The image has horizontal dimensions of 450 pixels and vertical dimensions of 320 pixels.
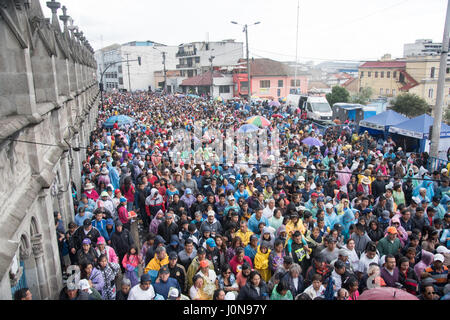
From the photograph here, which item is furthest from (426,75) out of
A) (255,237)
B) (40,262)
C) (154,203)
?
(40,262)

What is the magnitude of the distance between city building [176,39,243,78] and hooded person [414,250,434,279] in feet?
207

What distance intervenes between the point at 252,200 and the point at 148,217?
2.89 m

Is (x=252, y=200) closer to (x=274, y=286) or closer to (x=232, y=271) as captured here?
(x=232, y=271)

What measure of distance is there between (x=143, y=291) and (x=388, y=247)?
14.8ft

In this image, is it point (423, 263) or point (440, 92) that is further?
point (440, 92)

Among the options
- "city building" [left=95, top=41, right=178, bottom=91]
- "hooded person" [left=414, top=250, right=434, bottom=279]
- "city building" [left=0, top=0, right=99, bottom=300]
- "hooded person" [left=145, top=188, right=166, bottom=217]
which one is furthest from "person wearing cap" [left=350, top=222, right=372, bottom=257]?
"city building" [left=95, top=41, right=178, bottom=91]

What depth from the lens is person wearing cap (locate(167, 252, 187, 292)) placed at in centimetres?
592

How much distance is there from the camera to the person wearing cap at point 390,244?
6.85m

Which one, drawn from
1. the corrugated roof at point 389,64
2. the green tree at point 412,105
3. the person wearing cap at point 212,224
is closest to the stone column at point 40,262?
the person wearing cap at point 212,224

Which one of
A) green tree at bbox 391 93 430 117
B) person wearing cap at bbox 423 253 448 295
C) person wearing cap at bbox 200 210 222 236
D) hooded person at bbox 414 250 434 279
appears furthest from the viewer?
green tree at bbox 391 93 430 117

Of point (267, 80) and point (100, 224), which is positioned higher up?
point (267, 80)

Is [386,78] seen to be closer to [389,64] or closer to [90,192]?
[389,64]

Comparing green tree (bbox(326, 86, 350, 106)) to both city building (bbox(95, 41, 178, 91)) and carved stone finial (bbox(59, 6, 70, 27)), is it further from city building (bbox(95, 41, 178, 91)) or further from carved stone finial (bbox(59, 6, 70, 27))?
city building (bbox(95, 41, 178, 91))

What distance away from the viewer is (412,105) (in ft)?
128
